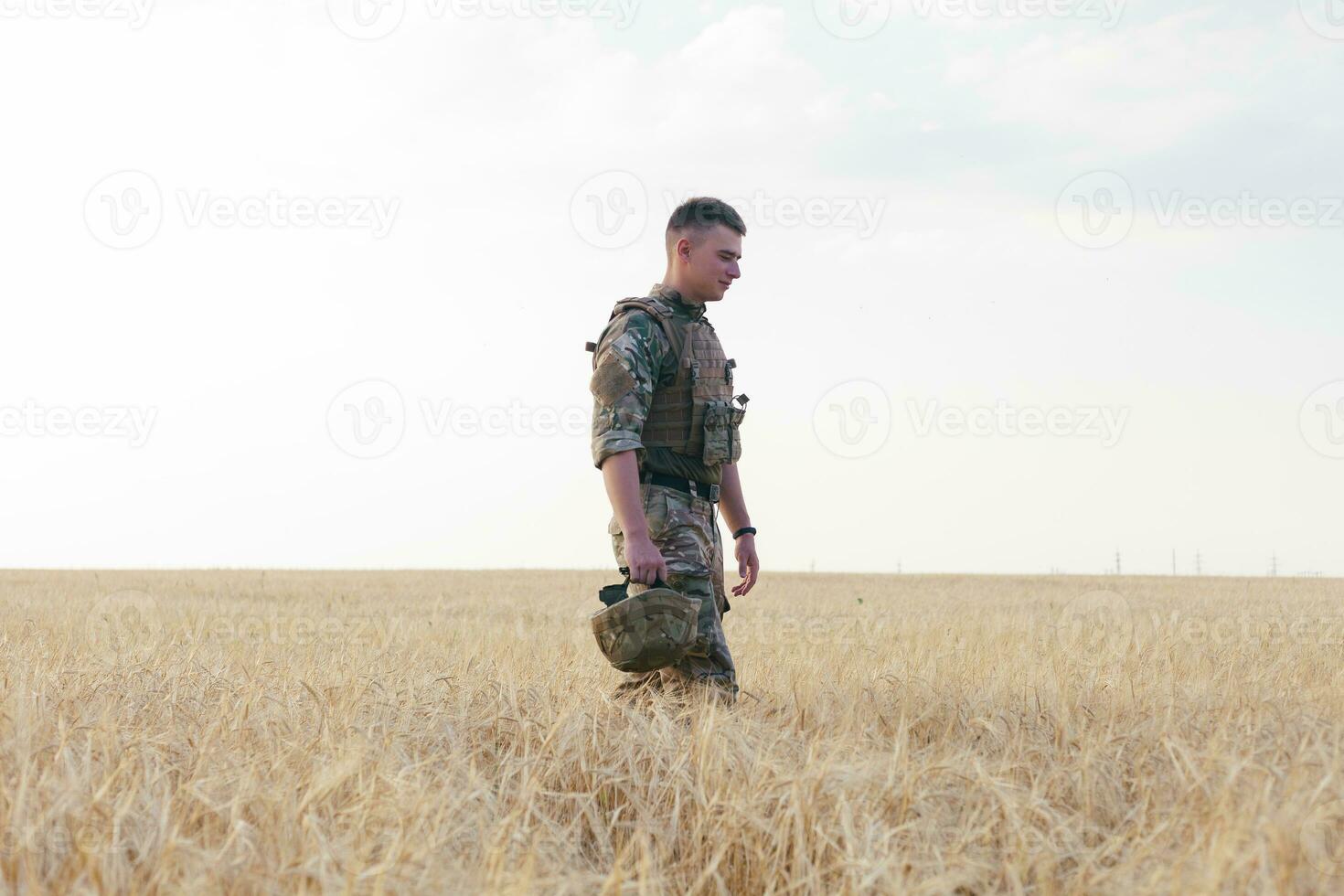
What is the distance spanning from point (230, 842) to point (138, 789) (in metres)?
0.72

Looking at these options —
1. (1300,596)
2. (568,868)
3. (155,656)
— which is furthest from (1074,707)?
(1300,596)

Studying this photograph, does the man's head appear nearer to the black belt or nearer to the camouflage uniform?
the camouflage uniform

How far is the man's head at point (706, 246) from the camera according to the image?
4.51 m

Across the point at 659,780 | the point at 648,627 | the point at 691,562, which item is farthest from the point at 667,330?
the point at 659,780

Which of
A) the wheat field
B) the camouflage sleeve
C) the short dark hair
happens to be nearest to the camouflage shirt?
the camouflage sleeve

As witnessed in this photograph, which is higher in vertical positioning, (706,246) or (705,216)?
(705,216)

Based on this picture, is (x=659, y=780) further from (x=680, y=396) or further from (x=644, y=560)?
(x=680, y=396)

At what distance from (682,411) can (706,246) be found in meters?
0.71

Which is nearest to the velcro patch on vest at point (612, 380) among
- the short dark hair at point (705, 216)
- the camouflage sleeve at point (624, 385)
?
the camouflage sleeve at point (624, 385)

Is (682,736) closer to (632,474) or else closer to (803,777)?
(803,777)

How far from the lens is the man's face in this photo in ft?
14.8

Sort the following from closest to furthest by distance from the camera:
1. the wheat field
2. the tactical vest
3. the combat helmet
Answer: the wheat field < the combat helmet < the tactical vest

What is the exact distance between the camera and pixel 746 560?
4984mm

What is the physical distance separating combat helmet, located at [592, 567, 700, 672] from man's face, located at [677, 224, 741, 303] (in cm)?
133
